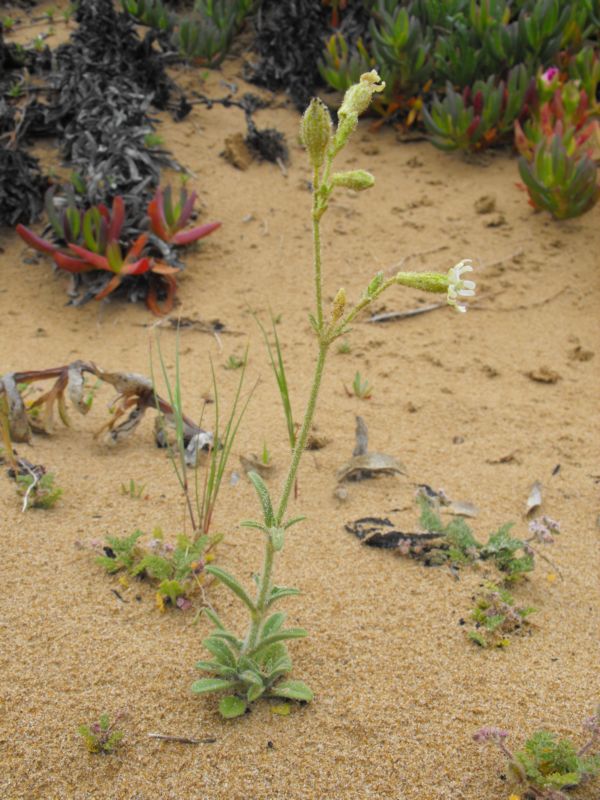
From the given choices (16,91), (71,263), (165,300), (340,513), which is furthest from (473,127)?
(340,513)

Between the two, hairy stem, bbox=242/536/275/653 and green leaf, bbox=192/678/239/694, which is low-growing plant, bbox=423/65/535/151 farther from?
green leaf, bbox=192/678/239/694

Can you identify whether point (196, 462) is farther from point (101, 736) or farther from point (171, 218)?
point (171, 218)

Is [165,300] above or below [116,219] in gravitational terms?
below

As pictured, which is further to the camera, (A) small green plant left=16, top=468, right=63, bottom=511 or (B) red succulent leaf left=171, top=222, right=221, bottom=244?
(B) red succulent leaf left=171, top=222, right=221, bottom=244

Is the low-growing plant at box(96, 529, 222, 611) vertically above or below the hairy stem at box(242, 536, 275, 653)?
below

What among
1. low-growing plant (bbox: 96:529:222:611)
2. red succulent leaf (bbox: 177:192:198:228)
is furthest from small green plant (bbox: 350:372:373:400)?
red succulent leaf (bbox: 177:192:198:228)

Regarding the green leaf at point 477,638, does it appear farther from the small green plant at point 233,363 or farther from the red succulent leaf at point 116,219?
the red succulent leaf at point 116,219
